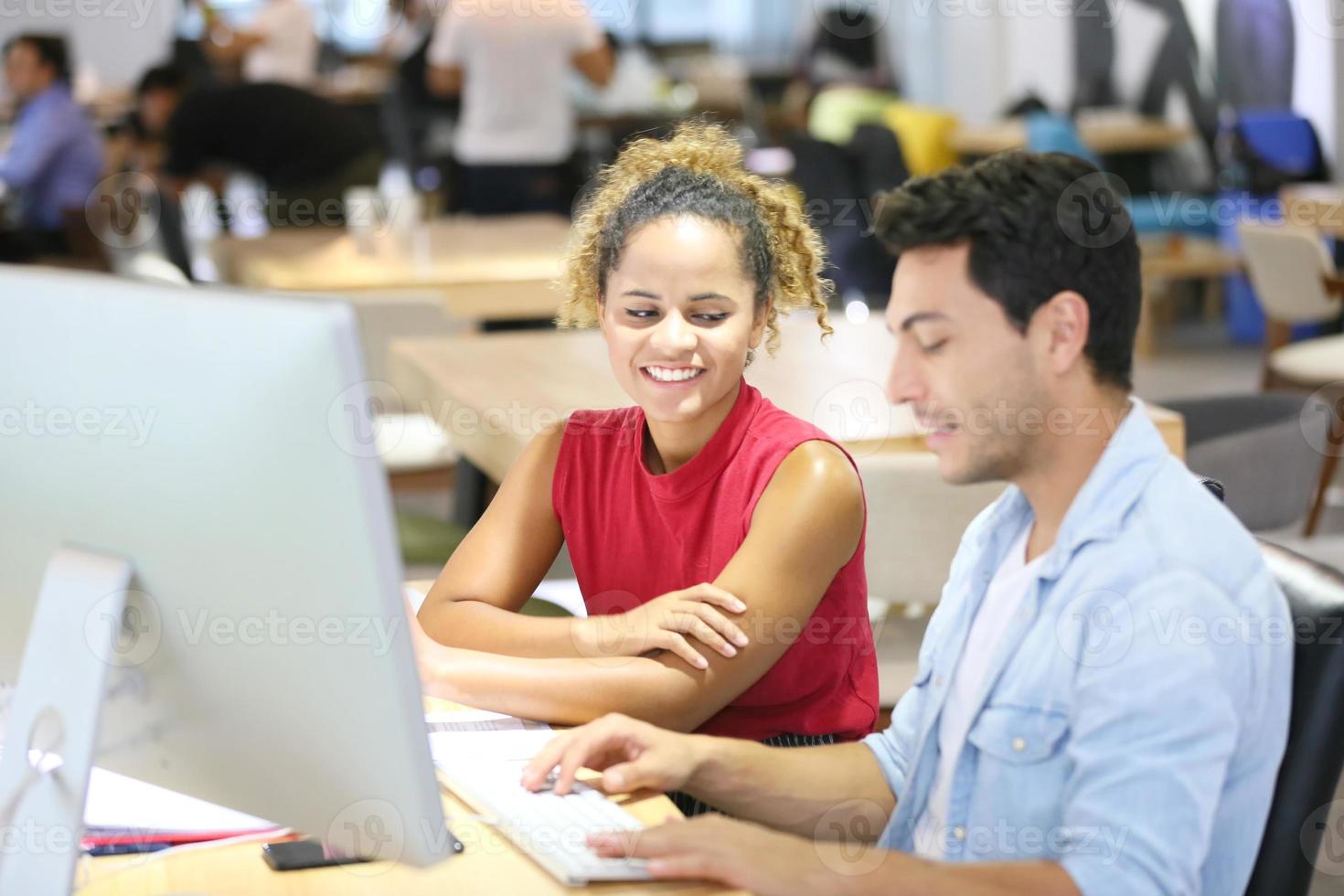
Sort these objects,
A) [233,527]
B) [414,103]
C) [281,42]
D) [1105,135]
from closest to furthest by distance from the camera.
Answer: [233,527]
[1105,135]
[414,103]
[281,42]

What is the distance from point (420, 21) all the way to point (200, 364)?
8820 mm

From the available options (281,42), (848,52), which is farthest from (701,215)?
(848,52)

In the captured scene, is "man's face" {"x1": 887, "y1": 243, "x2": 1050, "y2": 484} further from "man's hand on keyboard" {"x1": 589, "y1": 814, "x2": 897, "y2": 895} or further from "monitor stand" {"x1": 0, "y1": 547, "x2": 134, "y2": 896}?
"monitor stand" {"x1": 0, "y1": 547, "x2": 134, "y2": 896}

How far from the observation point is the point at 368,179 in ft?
18.0

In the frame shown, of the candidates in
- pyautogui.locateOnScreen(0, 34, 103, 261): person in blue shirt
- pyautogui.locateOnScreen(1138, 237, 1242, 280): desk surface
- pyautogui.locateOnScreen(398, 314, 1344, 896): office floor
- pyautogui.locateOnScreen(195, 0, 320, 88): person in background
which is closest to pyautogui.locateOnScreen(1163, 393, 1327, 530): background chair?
pyautogui.locateOnScreen(398, 314, 1344, 896): office floor

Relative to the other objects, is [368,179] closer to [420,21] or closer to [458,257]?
[458,257]

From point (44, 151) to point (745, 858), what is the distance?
6.35 m

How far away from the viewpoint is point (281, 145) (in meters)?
5.32

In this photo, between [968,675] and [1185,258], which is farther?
[1185,258]

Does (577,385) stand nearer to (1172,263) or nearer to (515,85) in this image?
(515,85)

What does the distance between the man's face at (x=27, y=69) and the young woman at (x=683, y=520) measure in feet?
18.2

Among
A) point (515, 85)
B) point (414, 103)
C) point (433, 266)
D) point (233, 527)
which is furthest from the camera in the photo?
point (414, 103)

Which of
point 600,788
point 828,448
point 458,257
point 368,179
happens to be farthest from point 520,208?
point 600,788

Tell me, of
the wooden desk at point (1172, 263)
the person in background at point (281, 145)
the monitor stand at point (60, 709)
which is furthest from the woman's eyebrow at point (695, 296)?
the wooden desk at point (1172, 263)
